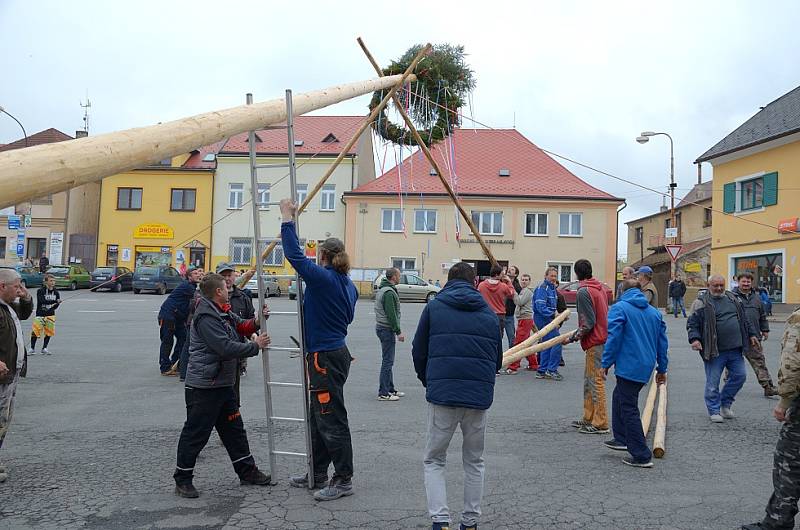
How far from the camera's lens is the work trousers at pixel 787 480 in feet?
14.9

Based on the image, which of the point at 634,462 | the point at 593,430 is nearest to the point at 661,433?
the point at 593,430

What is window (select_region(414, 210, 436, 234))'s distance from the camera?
134 ft

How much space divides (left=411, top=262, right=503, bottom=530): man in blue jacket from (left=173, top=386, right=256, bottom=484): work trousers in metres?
1.71

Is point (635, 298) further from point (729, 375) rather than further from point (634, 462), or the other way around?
point (729, 375)

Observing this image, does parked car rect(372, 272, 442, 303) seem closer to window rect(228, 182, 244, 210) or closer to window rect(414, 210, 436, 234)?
window rect(414, 210, 436, 234)

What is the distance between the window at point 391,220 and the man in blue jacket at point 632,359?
3425cm

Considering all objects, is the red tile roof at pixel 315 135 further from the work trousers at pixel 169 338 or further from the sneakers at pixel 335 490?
the sneakers at pixel 335 490

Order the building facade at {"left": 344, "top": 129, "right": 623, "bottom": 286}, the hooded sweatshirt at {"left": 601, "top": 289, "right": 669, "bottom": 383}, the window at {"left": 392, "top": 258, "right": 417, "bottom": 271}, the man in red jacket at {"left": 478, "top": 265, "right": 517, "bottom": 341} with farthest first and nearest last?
the window at {"left": 392, "top": 258, "right": 417, "bottom": 271} < the building facade at {"left": 344, "top": 129, "right": 623, "bottom": 286} < the man in red jacket at {"left": 478, "top": 265, "right": 517, "bottom": 341} < the hooded sweatshirt at {"left": 601, "top": 289, "right": 669, "bottom": 383}

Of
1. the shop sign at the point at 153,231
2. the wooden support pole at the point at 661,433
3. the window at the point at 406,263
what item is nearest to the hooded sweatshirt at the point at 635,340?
the wooden support pole at the point at 661,433

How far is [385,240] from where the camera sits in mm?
41219

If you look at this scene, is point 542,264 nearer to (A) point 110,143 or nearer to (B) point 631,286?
(B) point 631,286

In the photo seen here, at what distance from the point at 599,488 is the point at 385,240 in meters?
35.8

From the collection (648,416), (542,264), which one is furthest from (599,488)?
(542,264)

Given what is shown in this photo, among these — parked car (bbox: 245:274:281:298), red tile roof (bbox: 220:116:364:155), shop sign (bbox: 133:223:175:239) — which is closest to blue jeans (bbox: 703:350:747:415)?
parked car (bbox: 245:274:281:298)
